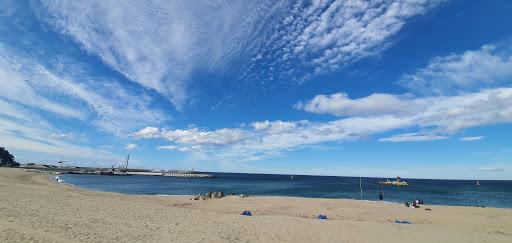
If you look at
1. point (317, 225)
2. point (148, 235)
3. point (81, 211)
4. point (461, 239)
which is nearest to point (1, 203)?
point (81, 211)

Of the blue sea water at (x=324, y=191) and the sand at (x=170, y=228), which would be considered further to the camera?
the blue sea water at (x=324, y=191)

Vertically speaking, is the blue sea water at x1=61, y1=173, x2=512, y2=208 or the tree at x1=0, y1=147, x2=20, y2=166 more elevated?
the tree at x1=0, y1=147, x2=20, y2=166

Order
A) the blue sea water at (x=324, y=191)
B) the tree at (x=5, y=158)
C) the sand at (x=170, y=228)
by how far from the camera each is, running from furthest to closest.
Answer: the tree at (x=5, y=158), the blue sea water at (x=324, y=191), the sand at (x=170, y=228)

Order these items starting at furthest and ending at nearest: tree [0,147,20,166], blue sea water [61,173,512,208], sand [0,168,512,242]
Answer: tree [0,147,20,166]
blue sea water [61,173,512,208]
sand [0,168,512,242]

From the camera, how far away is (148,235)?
15352 mm

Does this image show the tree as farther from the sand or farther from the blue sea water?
the sand

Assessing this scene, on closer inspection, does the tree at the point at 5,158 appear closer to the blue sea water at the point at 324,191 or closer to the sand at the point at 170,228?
the blue sea water at the point at 324,191

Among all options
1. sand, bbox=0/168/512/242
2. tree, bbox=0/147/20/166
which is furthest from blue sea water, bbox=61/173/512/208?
tree, bbox=0/147/20/166

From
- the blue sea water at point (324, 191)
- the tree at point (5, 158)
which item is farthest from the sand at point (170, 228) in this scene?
the tree at point (5, 158)

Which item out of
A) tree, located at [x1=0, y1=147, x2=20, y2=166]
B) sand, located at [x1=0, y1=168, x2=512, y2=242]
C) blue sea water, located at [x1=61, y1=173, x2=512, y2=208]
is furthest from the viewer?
tree, located at [x1=0, y1=147, x2=20, y2=166]

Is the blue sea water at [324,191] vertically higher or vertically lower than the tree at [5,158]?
lower

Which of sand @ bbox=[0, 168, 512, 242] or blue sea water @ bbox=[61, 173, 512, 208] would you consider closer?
sand @ bbox=[0, 168, 512, 242]

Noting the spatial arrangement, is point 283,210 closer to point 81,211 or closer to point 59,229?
point 81,211

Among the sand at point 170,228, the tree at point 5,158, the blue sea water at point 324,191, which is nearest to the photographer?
the sand at point 170,228
